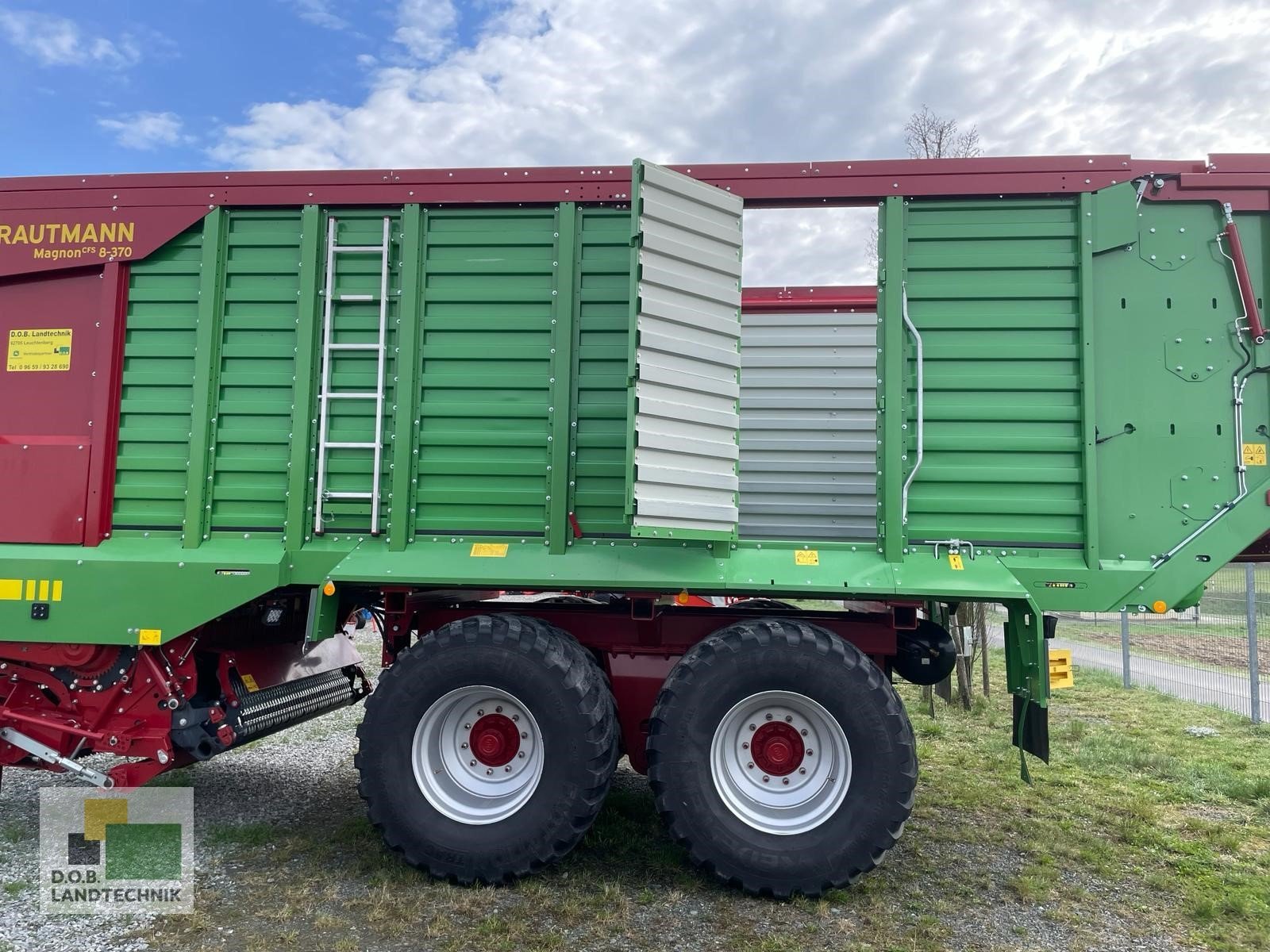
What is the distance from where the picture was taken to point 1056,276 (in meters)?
4.14

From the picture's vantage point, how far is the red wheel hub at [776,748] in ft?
13.1

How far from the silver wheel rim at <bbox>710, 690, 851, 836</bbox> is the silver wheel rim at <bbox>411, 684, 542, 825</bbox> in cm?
95

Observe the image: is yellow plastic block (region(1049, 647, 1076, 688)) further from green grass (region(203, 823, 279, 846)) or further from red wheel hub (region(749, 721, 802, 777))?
green grass (region(203, 823, 279, 846))

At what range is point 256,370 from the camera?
4457mm

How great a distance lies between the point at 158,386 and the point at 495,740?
2.66 meters

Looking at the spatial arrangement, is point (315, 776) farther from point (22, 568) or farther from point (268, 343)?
point (268, 343)

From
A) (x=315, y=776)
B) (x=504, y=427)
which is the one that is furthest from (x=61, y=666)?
(x=504, y=427)

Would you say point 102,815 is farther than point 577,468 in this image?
Yes

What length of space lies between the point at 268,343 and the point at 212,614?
1.47m

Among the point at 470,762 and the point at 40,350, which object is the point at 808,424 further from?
the point at 40,350

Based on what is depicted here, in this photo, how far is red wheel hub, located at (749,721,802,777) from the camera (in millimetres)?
3990

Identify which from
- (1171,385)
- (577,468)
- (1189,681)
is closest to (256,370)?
(577,468)

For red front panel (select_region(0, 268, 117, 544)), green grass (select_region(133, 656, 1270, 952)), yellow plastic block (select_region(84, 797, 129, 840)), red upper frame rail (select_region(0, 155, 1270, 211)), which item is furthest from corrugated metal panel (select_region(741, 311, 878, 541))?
yellow plastic block (select_region(84, 797, 129, 840))

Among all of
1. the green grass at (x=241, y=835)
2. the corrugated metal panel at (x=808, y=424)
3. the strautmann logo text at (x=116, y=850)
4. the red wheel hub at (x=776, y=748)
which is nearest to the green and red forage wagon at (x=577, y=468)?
the red wheel hub at (x=776, y=748)
